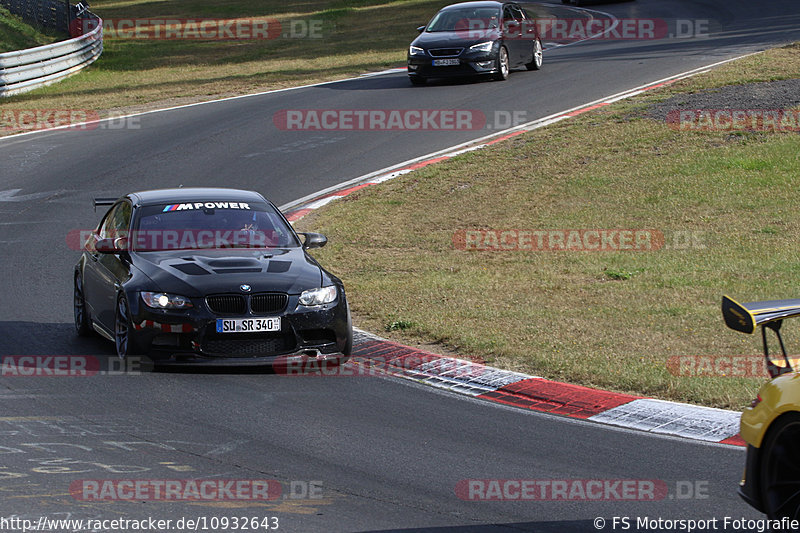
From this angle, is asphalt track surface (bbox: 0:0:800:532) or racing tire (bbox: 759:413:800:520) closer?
racing tire (bbox: 759:413:800:520)

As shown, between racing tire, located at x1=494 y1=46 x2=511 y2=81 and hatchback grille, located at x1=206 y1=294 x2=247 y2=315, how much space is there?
16.5 metres

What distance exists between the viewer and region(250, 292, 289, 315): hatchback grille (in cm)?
885

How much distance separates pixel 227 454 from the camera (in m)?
6.83

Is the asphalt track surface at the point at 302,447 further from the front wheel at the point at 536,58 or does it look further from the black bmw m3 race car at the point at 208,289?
the front wheel at the point at 536,58

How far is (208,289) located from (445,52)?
52.5ft

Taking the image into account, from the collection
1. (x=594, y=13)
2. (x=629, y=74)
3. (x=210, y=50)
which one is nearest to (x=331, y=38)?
(x=210, y=50)

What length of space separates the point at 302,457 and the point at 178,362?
231 centimetres

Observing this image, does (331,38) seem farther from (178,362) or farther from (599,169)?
(178,362)

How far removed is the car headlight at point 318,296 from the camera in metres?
9.02
